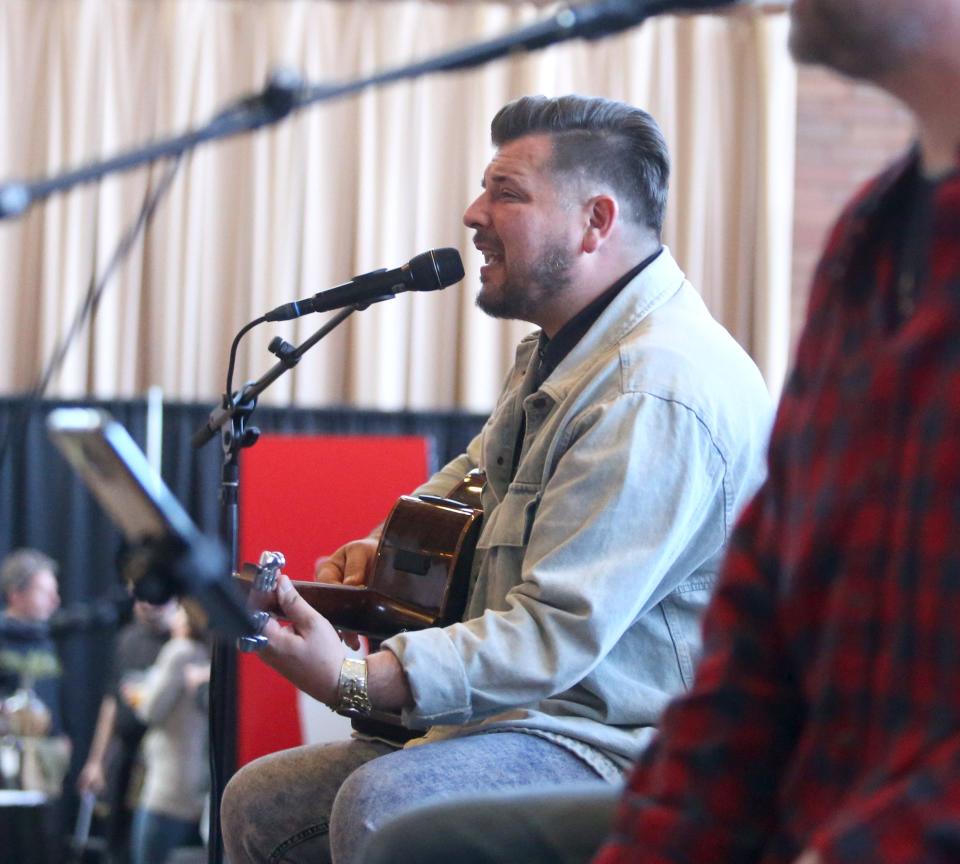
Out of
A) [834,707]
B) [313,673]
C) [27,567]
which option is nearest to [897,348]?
[834,707]

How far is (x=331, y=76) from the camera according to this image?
220 inches

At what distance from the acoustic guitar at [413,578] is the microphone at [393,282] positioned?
35 centimetres

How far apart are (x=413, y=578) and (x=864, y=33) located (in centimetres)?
133

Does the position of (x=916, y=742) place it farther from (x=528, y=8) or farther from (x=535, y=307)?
(x=528, y=8)

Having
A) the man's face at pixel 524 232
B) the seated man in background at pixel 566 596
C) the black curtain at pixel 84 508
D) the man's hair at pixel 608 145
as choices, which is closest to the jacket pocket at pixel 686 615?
the seated man in background at pixel 566 596

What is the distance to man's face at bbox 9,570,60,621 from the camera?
174 inches

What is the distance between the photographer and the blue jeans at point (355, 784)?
176 cm

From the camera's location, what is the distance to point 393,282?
7.13 feet

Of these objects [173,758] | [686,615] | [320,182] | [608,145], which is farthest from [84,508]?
[686,615]

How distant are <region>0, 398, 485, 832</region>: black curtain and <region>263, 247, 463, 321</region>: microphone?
315 centimetres

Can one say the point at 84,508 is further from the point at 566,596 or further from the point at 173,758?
the point at 566,596

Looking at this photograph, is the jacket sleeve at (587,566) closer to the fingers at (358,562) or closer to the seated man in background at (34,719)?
the fingers at (358,562)

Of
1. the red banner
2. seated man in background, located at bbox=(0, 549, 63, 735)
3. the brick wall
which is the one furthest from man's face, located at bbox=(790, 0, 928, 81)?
the brick wall

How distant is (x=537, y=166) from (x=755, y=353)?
351cm
